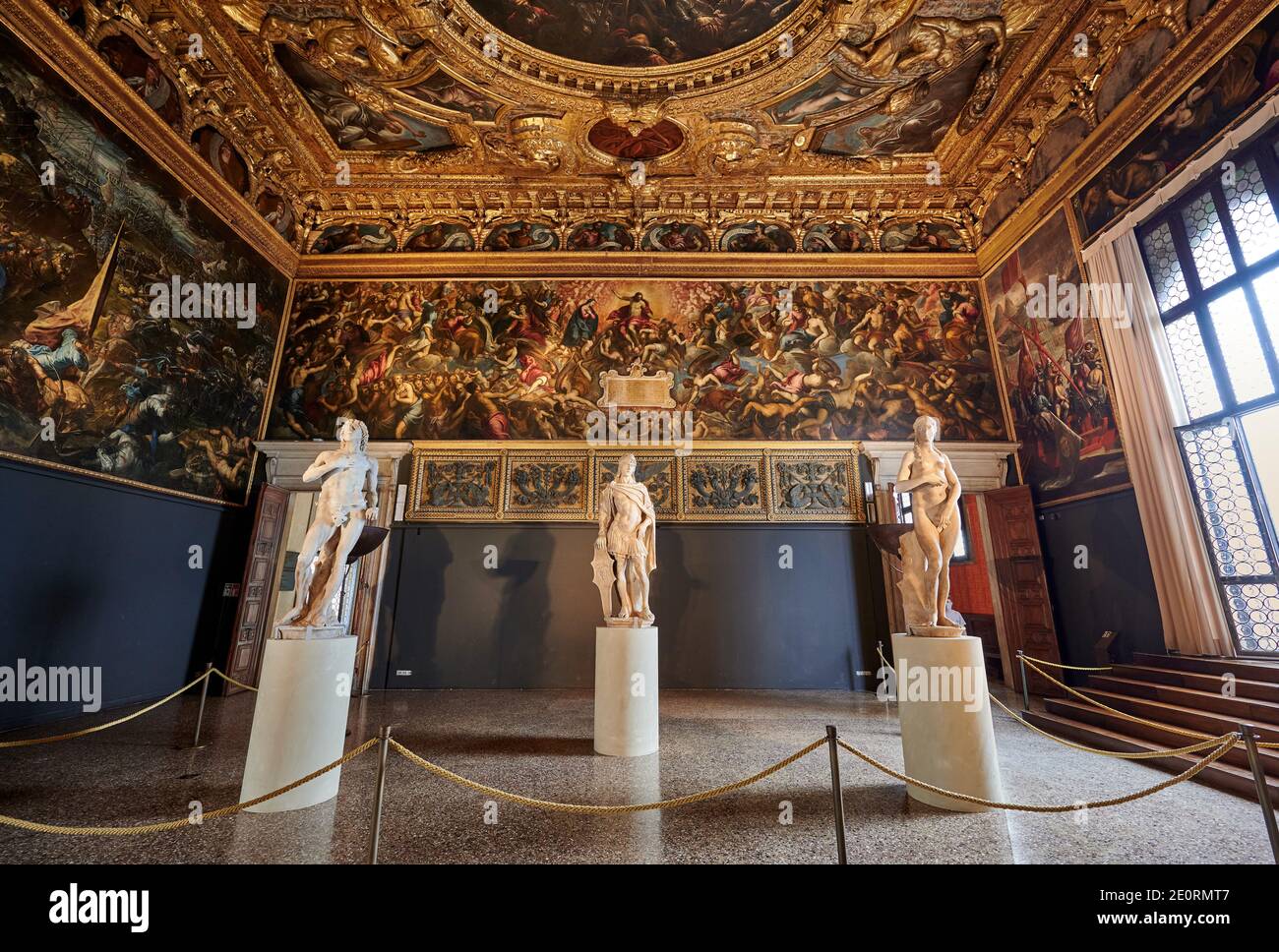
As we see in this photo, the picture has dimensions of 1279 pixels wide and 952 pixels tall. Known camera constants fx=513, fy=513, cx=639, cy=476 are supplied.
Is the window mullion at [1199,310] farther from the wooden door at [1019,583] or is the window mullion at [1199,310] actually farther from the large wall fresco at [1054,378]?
the wooden door at [1019,583]

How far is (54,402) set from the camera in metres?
6.50

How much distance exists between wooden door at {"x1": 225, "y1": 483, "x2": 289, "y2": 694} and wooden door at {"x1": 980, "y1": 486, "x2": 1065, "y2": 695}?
41.3 feet

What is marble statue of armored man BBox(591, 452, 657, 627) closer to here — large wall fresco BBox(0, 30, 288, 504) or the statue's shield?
the statue's shield

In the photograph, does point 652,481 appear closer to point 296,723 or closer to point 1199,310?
point 296,723

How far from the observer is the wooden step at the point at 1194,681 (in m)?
5.04

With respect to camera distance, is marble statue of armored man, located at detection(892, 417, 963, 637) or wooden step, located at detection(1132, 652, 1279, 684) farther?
wooden step, located at detection(1132, 652, 1279, 684)

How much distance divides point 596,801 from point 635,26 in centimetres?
1070

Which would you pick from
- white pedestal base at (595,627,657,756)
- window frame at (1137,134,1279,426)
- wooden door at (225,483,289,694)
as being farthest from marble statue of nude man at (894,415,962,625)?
wooden door at (225,483,289,694)

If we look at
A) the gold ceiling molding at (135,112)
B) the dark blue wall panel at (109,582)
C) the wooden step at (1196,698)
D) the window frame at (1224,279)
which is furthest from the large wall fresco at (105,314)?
the window frame at (1224,279)

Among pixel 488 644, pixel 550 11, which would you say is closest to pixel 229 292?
pixel 550 11

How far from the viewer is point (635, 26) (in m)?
8.31

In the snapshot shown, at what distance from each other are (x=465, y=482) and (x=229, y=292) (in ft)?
17.7

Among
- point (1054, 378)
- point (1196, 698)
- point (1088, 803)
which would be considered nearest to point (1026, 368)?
point (1054, 378)

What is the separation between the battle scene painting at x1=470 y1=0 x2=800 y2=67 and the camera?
797 centimetres
